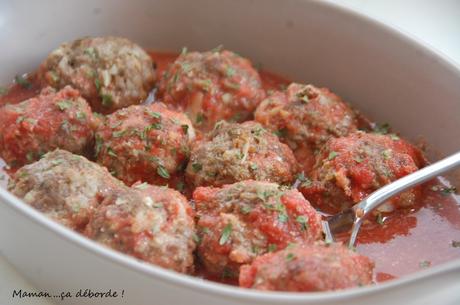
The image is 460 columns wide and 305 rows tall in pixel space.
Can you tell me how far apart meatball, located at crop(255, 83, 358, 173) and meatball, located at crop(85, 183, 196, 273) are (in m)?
1.01

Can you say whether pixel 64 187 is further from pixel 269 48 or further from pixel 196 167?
pixel 269 48

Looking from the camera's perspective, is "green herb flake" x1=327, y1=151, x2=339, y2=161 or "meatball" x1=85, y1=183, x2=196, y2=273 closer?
"meatball" x1=85, y1=183, x2=196, y2=273

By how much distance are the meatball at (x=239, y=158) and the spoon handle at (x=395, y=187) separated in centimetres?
46

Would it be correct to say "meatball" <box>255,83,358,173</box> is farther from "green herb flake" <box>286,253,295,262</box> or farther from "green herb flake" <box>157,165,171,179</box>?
"green herb flake" <box>286,253,295,262</box>

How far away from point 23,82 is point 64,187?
153 cm

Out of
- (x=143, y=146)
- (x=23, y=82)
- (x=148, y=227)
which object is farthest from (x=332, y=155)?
(x=23, y=82)

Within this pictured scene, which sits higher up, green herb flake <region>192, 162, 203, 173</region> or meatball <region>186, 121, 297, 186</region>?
meatball <region>186, 121, 297, 186</region>

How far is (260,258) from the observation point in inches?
114

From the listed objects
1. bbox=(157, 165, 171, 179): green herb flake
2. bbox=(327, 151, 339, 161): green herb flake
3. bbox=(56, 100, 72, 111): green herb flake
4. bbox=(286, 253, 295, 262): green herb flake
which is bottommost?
bbox=(157, 165, 171, 179): green herb flake

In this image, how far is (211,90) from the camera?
13.3ft

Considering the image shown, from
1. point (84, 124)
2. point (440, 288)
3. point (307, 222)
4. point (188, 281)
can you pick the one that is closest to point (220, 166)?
point (307, 222)

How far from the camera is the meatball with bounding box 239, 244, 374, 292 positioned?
269cm

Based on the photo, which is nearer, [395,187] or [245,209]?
[245,209]

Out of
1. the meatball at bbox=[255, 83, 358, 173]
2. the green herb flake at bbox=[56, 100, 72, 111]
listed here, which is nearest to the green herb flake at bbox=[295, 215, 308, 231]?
Answer: the meatball at bbox=[255, 83, 358, 173]
